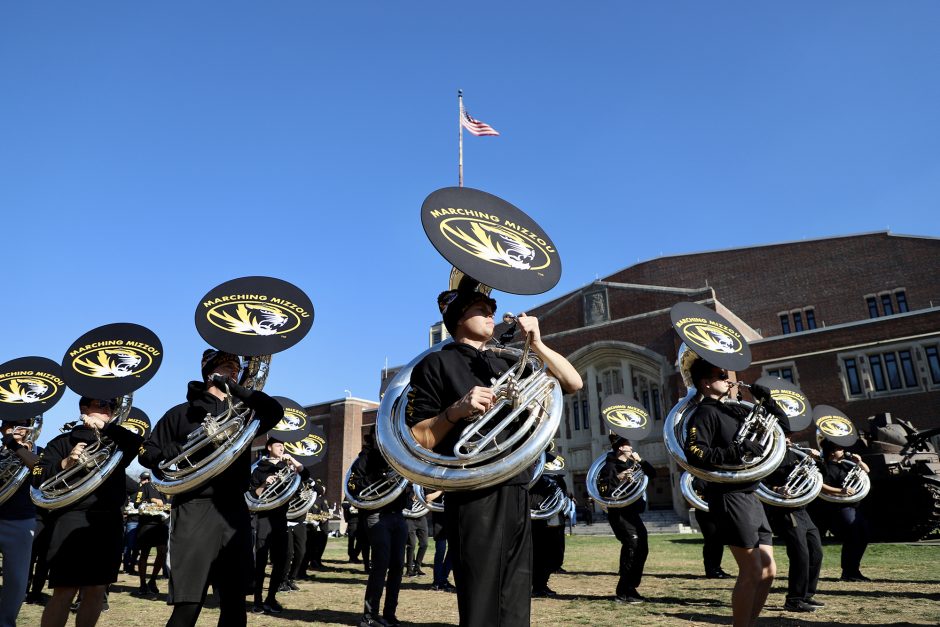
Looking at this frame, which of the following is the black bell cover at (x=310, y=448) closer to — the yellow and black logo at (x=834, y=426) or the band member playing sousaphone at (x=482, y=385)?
the yellow and black logo at (x=834, y=426)

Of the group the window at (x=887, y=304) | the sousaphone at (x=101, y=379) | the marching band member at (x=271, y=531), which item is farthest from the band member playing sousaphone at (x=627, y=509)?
the window at (x=887, y=304)

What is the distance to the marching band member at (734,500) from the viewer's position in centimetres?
461

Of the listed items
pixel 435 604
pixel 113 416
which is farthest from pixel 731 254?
pixel 113 416

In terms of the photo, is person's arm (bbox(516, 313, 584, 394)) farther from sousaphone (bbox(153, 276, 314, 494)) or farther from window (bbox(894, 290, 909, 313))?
window (bbox(894, 290, 909, 313))

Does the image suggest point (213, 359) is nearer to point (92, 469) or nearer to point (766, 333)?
point (92, 469)

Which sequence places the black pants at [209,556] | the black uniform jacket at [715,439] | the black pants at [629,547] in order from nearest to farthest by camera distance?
the black pants at [209,556] → the black uniform jacket at [715,439] → the black pants at [629,547]

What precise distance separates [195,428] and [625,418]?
10166 mm

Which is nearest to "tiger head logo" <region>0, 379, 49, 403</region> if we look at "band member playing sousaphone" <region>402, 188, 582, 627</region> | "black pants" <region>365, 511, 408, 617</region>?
"black pants" <region>365, 511, 408, 617</region>

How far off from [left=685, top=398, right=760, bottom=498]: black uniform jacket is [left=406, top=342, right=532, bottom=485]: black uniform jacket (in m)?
2.46

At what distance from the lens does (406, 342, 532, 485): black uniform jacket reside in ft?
9.95

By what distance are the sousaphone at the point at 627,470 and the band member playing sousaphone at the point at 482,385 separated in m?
5.96

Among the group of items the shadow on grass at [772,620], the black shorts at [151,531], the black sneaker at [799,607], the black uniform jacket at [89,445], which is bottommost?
the shadow on grass at [772,620]

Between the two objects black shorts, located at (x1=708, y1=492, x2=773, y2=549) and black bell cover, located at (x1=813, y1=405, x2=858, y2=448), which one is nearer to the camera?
black shorts, located at (x1=708, y1=492, x2=773, y2=549)

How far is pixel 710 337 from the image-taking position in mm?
5914
